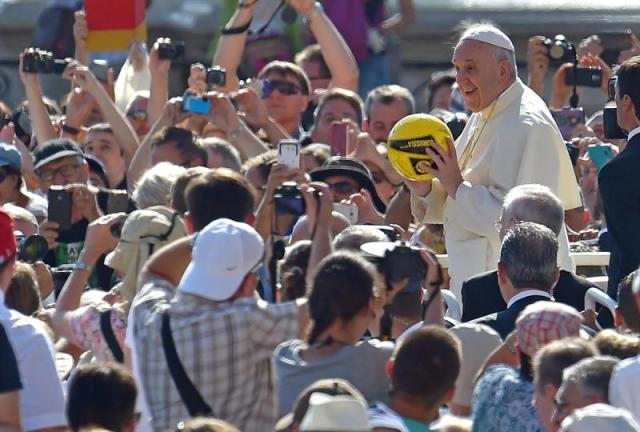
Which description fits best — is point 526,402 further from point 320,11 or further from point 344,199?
point 320,11

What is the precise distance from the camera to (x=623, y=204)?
746cm

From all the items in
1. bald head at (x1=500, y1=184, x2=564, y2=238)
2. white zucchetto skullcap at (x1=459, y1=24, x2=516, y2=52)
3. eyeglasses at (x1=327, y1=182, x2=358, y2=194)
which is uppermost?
white zucchetto skullcap at (x1=459, y1=24, x2=516, y2=52)

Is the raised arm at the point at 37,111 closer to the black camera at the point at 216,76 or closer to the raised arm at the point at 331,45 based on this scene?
the black camera at the point at 216,76

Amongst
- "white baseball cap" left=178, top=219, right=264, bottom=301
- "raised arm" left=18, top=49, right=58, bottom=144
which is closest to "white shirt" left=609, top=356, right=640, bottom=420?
"white baseball cap" left=178, top=219, right=264, bottom=301

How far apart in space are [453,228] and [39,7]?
898 cm

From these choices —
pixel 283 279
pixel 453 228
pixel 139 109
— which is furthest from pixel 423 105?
pixel 283 279

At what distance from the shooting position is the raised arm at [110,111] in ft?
35.1

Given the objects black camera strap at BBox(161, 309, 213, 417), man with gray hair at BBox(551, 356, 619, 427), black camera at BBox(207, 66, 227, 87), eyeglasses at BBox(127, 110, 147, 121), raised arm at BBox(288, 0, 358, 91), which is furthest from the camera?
eyeglasses at BBox(127, 110, 147, 121)

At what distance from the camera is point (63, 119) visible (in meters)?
11.7

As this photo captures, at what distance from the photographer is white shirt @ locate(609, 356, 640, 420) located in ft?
18.0

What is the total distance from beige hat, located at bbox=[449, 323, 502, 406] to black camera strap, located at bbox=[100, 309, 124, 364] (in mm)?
1122

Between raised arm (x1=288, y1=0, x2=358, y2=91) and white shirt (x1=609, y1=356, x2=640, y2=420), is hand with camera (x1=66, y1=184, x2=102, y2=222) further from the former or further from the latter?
white shirt (x1=609, y1=356, x2=640, y2=420)

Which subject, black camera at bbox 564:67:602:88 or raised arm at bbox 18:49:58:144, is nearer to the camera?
black camera at bbox 564:67:602:88

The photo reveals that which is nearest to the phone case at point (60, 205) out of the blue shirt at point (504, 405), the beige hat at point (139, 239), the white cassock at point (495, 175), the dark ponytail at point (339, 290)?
the beige hat at point (139, 239)
